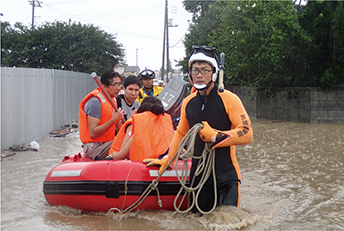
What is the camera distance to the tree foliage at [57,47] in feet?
93.2

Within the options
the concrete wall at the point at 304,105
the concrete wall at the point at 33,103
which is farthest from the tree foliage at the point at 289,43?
the concrete wall at the point at 33,103

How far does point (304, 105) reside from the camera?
46.9 feet

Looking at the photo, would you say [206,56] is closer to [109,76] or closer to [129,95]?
[109,76]

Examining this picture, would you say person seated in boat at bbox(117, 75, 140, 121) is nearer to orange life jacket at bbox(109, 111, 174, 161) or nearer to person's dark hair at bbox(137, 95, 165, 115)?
person's dark hair at bbox(137, 95, 165, 115)

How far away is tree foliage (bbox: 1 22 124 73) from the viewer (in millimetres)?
28406

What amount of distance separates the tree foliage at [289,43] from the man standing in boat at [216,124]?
10.8m

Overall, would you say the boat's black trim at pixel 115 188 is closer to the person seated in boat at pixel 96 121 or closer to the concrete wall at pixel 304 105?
the person seated in boat at pixel 96 121

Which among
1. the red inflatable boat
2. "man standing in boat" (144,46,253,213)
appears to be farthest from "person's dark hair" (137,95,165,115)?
"man standing in boat" (144,46,253,213)

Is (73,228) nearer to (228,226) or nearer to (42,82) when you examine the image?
(228,226)

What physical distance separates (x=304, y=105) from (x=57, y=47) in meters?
20.3

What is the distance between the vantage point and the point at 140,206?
4320mm

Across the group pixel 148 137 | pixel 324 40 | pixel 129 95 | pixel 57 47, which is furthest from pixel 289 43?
pixel 57 47

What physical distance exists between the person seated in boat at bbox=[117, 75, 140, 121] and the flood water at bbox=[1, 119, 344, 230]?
1735mm

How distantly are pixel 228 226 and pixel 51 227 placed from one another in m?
1.87
